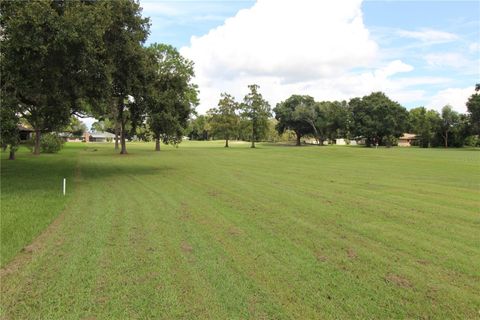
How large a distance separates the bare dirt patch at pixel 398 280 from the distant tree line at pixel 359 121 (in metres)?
71.6

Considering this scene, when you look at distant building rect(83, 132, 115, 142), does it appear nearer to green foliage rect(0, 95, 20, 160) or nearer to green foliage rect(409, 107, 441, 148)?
green foliage rect(409, 107, 441, 148)

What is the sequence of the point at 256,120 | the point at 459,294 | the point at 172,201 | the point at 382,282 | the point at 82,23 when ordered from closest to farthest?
the point at 459,294
the point at 382,282
the point at 172,201
the point at 82,23
the point at 256,120

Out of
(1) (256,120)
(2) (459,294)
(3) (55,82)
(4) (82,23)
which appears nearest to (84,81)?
(3) (55,82)

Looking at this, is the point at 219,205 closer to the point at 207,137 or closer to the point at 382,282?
the point at 382,282

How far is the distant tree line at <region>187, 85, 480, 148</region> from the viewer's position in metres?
77.4

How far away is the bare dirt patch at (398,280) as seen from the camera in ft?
17.1

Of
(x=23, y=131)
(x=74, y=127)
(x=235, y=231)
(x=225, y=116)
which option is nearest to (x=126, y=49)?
(x=235, y=231)

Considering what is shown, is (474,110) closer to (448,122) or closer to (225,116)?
(448,122)

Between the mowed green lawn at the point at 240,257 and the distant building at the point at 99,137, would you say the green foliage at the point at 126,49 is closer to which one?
the mowed green lawn at the point at 240,257

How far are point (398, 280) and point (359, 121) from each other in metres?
84.8

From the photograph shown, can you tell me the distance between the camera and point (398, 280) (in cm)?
538

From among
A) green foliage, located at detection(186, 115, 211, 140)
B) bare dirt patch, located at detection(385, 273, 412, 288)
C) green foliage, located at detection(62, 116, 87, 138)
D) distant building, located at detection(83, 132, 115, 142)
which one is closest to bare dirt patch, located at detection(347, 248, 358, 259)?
bare dirt patch, located at detection(385, 273, 412, 288)

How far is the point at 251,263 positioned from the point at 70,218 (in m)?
5.44

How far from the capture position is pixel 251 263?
6051 mm
